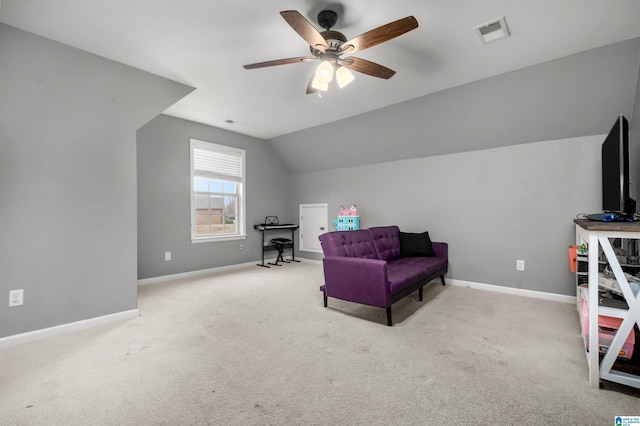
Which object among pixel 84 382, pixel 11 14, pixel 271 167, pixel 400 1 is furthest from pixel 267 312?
pixel 271 167

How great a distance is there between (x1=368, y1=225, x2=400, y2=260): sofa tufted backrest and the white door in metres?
1.92

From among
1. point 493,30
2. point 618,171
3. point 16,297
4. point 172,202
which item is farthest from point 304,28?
point 172,202

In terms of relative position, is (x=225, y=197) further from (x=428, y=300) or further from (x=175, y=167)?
(x=428, y=300)

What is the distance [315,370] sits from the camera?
199 cm

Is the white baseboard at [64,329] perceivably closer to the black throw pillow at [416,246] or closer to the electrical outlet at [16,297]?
the electrical outlet at [16,297]

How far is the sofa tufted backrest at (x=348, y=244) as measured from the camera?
3213 millimetres

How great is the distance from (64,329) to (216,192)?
307 cm

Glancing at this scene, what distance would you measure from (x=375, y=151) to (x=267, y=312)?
323cm

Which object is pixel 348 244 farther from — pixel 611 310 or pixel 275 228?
pixel 275 228

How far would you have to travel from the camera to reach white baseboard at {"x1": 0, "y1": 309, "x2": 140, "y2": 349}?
7.84ft

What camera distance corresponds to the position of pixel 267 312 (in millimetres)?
3158

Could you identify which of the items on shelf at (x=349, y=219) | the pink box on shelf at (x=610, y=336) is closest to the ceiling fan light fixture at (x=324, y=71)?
the pink box on shelf at (x=610, y=336)

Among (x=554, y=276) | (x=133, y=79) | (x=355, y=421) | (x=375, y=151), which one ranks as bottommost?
(x=355, y=421)

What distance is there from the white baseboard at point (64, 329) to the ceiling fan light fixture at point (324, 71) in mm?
3024
